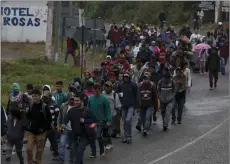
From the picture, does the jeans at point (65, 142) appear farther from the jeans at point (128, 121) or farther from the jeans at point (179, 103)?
the jeans at point (179, 103)

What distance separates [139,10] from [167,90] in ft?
154

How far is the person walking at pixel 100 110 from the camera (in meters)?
15.7

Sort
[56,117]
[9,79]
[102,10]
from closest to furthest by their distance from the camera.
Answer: [56,117], [9,79], [102,10]

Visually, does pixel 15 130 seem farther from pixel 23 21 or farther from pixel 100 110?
pixel 23 21

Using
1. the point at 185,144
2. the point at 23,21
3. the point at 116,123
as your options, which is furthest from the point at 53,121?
the point at 23,21

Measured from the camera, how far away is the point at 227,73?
101 feet

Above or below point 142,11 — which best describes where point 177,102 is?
below

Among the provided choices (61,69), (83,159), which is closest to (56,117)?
(83,159)

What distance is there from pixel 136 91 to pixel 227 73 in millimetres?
14340

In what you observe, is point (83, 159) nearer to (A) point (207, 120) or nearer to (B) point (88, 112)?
(B) point (88, 112)

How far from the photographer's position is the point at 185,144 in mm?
16969

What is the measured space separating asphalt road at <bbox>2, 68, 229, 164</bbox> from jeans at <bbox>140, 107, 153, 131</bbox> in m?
0.31

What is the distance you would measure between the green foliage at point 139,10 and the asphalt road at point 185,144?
1571 inches

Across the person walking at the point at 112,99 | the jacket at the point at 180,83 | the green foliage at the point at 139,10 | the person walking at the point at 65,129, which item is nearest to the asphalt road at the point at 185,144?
the person walking at the point at 112,99
